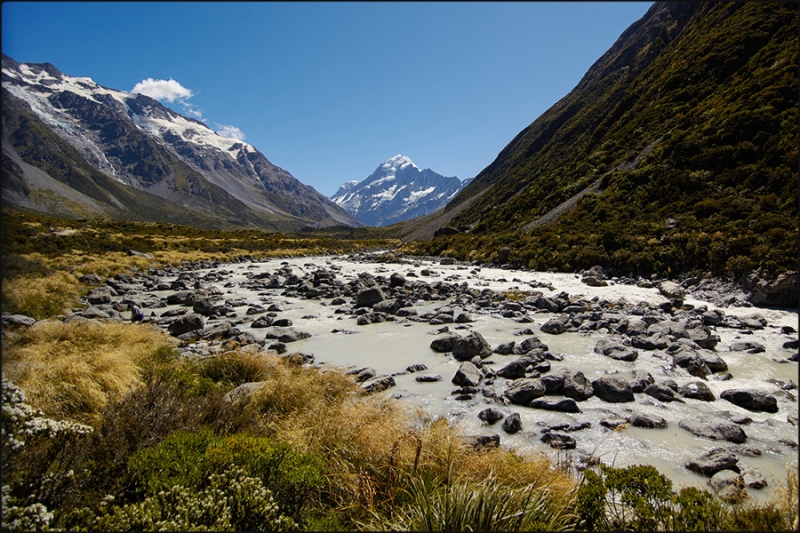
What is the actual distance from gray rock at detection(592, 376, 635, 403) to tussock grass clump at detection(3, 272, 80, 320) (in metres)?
18.6

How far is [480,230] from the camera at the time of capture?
59.8 metres

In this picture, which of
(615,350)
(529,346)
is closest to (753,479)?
(615,350)

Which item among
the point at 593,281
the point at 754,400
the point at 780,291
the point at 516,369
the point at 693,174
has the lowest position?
the point at 516,369

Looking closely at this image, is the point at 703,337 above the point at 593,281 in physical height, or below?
below

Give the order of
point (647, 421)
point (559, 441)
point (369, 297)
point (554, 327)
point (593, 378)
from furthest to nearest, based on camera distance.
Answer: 1. point (369, 297)
2. point (554, 327)
3. point (593, 378)
4. point (647, 421)
5. point (559, 441)

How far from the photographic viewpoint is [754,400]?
685cm

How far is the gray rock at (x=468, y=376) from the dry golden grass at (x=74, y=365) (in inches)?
265

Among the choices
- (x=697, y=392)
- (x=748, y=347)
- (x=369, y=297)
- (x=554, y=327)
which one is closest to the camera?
(x=697, y=392)

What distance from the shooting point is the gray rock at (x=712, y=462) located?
495 centimetres

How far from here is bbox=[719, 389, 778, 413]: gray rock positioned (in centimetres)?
676

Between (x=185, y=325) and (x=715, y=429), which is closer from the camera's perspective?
(x=715, y=429)

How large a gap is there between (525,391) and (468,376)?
1.49 metres

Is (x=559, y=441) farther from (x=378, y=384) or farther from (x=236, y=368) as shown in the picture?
(x=236, y=368)

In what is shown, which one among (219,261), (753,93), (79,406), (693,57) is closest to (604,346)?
(79,406)
